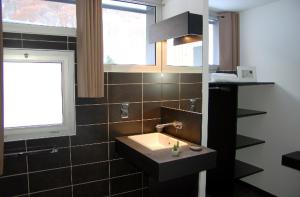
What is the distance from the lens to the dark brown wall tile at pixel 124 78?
7.18 ft

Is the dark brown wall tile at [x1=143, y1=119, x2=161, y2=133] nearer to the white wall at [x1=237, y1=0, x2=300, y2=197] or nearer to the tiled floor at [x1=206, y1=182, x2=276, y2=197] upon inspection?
the tiled floor at [x1=206, y1=182, x2=276, y2=197]

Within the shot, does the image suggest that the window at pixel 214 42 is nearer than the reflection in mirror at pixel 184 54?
No

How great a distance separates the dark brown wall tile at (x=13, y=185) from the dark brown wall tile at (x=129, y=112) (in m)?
0.87

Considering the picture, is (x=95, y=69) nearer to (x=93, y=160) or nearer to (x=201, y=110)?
(x=93, y=160)

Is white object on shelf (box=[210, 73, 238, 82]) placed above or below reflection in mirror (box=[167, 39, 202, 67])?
below

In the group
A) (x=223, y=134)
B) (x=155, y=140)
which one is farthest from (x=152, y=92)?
(x=223, y=134)

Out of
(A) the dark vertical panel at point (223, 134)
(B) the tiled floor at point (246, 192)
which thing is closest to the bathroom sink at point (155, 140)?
(A) the dark vertical panel at point (223, 134)

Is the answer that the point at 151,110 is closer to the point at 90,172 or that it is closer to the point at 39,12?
the point at 90,172

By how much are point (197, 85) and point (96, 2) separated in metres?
1.19

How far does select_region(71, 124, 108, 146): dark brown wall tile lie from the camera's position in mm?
2092

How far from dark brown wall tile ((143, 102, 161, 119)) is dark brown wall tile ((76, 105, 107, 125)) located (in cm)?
43

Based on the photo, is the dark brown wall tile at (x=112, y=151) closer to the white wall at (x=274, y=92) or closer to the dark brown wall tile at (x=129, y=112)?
the dark brown wall tile at (x=129, y=112)

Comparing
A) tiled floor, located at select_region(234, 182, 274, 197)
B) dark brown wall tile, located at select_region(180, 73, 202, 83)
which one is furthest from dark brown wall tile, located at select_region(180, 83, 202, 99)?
tiled floor, located at select_region(234, 182, 274, 197)

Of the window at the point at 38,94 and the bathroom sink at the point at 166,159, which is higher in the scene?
the window at the point at 38,94
